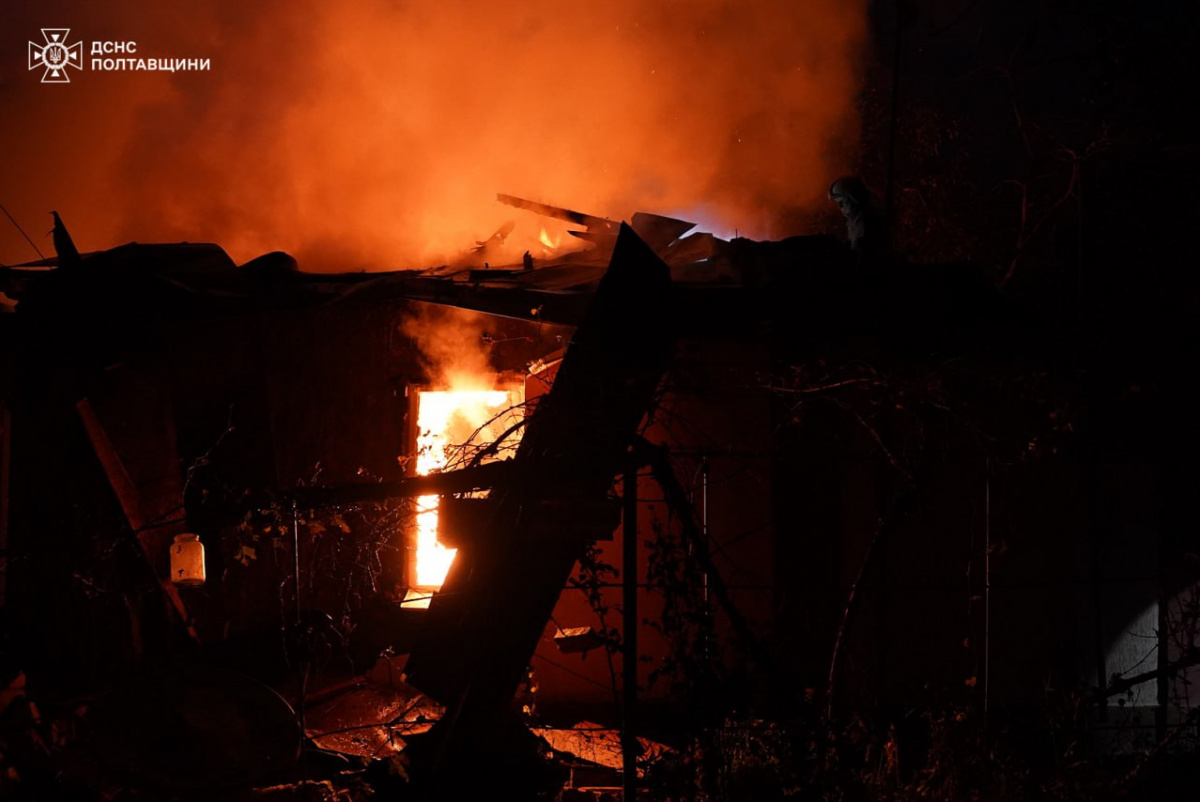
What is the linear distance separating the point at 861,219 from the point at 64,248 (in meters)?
6.89

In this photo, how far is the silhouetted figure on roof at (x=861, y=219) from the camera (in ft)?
25.9

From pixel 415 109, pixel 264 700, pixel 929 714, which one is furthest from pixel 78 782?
pixel 415 109

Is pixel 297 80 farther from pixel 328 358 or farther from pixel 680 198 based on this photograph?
pixel 328 358

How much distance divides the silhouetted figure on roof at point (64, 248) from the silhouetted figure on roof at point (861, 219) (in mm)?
6611

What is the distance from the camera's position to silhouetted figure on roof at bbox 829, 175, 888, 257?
25.9 ft

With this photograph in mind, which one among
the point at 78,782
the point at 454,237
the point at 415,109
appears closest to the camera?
the point at 78,782

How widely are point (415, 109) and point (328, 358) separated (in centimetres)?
769

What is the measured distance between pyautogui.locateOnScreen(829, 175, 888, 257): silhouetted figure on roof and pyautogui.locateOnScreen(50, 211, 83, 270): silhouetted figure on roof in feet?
21.7

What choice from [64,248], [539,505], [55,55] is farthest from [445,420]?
[55,55]

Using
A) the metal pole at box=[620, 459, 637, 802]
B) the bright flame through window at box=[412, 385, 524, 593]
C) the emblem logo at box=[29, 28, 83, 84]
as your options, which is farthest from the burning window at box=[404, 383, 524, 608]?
the emblem logo at box=[29, 28, 83, 84]

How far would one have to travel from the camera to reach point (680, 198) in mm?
17031

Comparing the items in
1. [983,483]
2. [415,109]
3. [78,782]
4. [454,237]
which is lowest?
[78,782]

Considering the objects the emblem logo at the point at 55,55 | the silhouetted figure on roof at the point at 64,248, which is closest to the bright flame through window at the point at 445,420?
the silhouetted figure on roof at the point at 64,248

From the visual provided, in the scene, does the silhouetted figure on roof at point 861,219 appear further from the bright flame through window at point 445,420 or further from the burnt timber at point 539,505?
the bright flame through window at point 445,420
